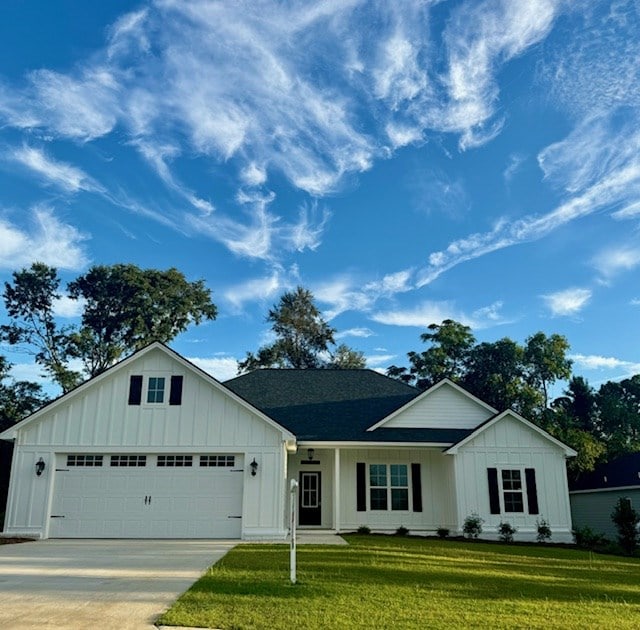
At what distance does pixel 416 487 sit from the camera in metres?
18.4

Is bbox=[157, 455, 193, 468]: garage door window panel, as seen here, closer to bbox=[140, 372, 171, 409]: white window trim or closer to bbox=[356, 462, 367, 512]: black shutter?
bbox=[140, 372, 171, 409]: white window trim

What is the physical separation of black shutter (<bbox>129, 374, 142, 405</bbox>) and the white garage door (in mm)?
1517

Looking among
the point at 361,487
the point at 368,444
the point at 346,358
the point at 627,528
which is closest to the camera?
the point at 627,528

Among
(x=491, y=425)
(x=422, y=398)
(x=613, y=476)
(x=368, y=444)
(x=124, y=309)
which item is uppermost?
(x=124, y=309)

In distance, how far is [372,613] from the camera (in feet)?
19.5

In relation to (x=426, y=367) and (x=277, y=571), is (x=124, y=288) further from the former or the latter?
(x=277, y=571)

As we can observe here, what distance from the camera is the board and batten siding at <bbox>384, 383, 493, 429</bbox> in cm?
1948

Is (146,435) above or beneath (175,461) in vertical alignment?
above

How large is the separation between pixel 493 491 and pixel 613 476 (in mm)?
10697

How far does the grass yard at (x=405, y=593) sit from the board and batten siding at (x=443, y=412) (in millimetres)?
7932

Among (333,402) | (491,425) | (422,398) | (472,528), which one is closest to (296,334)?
(333,402)

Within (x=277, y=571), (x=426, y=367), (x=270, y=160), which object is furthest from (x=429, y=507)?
(x=426, y=367)

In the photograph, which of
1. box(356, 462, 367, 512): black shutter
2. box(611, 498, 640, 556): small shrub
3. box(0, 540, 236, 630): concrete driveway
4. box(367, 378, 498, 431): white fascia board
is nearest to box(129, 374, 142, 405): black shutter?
box(0, 540, 236, 630): concrete driveway

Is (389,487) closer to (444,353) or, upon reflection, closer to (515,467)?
(515,467)
